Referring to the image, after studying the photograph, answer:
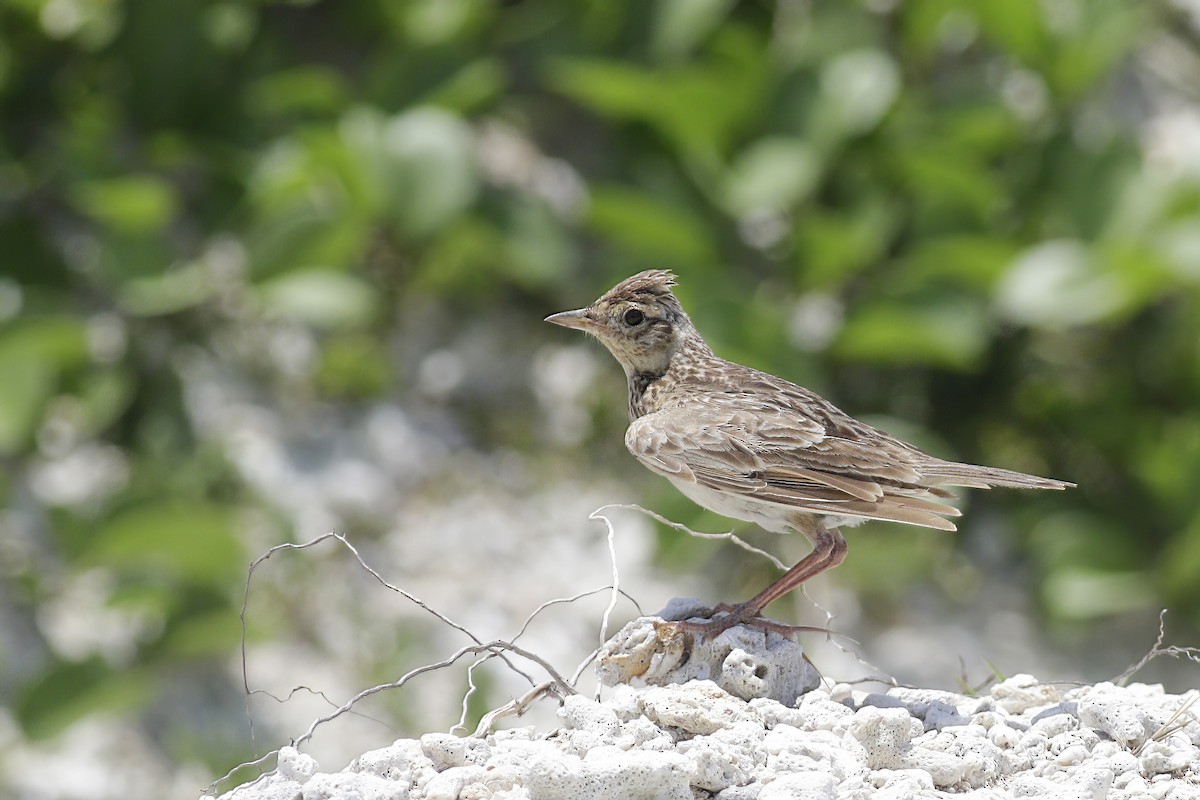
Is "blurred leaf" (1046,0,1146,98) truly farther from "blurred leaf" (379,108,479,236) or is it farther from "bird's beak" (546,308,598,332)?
"bird's beak" (546,308,598,332)

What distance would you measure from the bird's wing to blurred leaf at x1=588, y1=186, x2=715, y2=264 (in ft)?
15.1

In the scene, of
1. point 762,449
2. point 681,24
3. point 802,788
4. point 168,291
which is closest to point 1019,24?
point 681,24

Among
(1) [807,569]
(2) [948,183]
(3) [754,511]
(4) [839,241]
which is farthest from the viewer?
(2) [948,183]

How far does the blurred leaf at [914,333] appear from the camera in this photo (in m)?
9.26

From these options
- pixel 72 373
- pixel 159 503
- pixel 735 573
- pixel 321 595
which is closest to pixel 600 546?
pixel 735 573

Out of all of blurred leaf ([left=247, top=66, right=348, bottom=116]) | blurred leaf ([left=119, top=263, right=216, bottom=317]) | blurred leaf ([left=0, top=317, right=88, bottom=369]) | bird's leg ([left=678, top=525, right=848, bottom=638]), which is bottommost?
blurred leaf ([left=0, top=317, right=88, bottom=369])

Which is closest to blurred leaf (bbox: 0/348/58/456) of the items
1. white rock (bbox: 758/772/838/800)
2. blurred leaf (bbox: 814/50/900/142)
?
blurred leaf (bbox: 814/50/900/142)

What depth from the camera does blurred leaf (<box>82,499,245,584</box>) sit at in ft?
28.8

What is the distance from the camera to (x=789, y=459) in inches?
183

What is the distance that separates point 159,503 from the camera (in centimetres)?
903

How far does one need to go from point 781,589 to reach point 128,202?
19.8 feet

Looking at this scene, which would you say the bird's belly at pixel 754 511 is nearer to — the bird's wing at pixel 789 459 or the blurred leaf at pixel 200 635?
the bird's wing at pixel 789 459

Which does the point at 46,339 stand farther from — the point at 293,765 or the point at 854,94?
the point at 293,765

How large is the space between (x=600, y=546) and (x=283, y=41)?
391 centimetres
